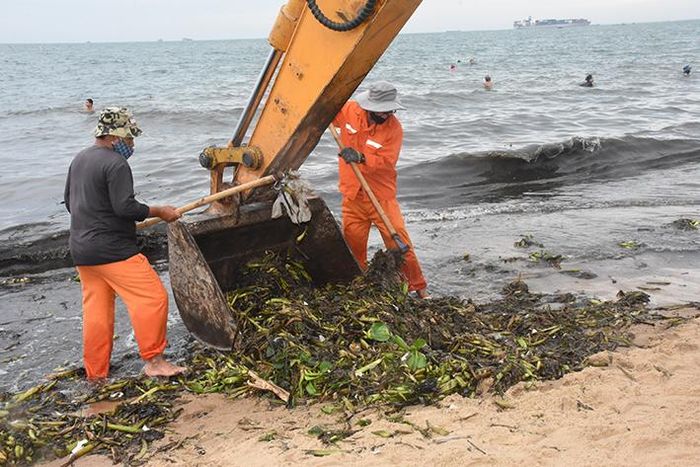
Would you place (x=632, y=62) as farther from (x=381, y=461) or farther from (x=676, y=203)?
(x=381, y=461)

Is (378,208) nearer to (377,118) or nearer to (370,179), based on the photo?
(370,179)

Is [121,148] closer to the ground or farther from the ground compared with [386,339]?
farther from the ground

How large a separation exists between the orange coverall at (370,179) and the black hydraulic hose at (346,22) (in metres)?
1.98

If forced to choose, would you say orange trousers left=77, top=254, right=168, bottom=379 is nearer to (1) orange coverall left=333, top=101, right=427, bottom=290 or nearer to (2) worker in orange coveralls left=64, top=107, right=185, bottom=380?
(2) worker in orange coveralls left=64, top=107, right=185, bottom=380

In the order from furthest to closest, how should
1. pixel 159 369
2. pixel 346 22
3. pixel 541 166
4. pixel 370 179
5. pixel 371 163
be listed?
1. pixel 541 166
2. pixel 370 179
3. pixel 371 163
4. pixel 159 369
5. pixel 346 22

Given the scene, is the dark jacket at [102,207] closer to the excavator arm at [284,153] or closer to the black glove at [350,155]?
the excavator arm at [284,153]

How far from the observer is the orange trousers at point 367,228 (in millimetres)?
6402

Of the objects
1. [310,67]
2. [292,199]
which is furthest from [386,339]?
[310,67]

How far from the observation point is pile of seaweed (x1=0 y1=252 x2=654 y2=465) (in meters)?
4.24

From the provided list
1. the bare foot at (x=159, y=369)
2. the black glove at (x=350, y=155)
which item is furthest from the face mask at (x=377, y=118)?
the bare foot at (x=159, y=369)

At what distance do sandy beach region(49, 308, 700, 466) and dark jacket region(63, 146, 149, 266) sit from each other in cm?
124

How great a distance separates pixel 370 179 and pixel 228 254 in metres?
1.58

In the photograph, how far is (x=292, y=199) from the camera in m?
5.39

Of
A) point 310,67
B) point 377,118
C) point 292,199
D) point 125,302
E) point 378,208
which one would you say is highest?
point 310,67
